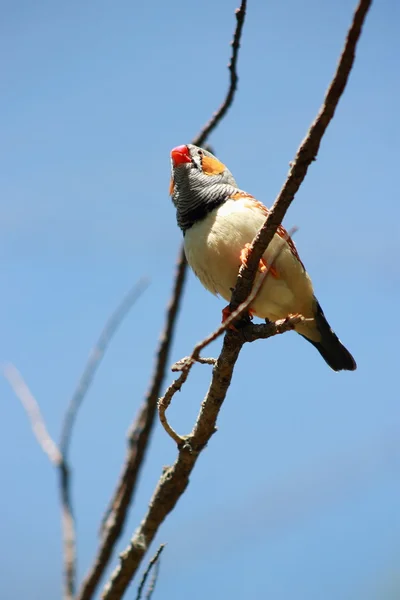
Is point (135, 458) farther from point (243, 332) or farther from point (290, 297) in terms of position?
point (290, 297)

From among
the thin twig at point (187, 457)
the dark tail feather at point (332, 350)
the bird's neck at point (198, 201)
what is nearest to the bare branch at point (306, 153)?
the thin twig at point (187, 457)

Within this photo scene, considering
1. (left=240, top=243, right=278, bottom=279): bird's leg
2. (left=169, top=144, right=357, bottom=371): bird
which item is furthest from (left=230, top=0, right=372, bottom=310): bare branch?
(left=169, top=144, right=357, bottom=371): bird

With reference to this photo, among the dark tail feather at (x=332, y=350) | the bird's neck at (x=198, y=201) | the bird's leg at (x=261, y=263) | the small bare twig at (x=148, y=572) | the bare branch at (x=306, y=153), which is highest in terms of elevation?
the bird's neck at (x=198, y=201)

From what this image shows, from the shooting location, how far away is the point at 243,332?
420cm

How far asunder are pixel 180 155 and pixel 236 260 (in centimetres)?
141

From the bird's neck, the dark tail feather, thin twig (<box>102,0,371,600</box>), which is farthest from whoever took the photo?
the dark tail feather

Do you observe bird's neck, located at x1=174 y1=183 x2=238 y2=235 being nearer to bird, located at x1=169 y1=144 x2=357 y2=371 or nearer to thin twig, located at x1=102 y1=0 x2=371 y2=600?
bird, located at x1=169 y1=144 x2=357 y2=371

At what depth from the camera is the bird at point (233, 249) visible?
15.5 feet

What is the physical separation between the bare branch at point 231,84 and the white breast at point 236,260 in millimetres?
524

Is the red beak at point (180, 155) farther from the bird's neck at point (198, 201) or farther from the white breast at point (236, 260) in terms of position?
the white breast at point (236, 260)

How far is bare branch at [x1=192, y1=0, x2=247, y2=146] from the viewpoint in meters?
3.98

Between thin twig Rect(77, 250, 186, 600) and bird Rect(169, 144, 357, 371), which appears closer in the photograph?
thin twig Rect(77, 250, 186, 600)

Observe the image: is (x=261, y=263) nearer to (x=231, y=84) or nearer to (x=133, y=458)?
(x=231, y=84)

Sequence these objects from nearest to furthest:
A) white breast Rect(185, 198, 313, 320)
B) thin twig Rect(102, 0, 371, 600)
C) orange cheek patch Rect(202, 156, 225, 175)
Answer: thin twig Rect(102, 0, 371, 600)
white breast Rect(185, 198, 313, 320)
orange cheek patch Rect(202, 156, 225, 175)
